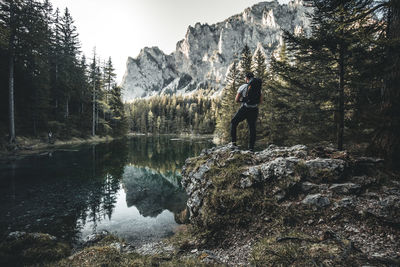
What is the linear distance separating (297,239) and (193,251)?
2626 mm

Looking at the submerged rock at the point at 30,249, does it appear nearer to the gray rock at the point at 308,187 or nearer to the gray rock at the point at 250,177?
the gray rock at the point at 250,177

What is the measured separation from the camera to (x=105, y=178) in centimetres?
1388

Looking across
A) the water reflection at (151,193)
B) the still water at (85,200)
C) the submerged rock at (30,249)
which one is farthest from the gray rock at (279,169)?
the submerged rock at (30,249)

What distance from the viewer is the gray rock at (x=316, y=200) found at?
4.23 meters

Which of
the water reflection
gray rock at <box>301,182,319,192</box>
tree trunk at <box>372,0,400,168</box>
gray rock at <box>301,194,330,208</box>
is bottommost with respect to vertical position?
the water reflection

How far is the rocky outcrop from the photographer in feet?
10.0

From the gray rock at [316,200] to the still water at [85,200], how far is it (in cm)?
561

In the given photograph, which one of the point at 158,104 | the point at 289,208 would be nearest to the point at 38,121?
the point at 289,208

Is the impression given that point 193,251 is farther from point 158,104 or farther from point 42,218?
point 158,104

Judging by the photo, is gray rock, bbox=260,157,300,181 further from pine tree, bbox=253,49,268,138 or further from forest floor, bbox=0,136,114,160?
forest floor, bbox=0,136,114,160

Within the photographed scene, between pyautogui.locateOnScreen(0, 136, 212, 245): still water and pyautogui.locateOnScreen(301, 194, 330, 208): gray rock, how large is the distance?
5609 mm

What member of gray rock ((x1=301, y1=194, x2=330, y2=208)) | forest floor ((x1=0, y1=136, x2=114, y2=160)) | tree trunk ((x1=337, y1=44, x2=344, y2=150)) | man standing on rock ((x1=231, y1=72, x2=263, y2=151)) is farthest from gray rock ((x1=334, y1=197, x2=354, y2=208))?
forest floor ((x1=0, y1=136, x2=114, y2=160))

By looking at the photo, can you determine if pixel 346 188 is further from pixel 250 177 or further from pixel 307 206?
pixel 250 177

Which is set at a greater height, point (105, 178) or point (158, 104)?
point (158, 104)
